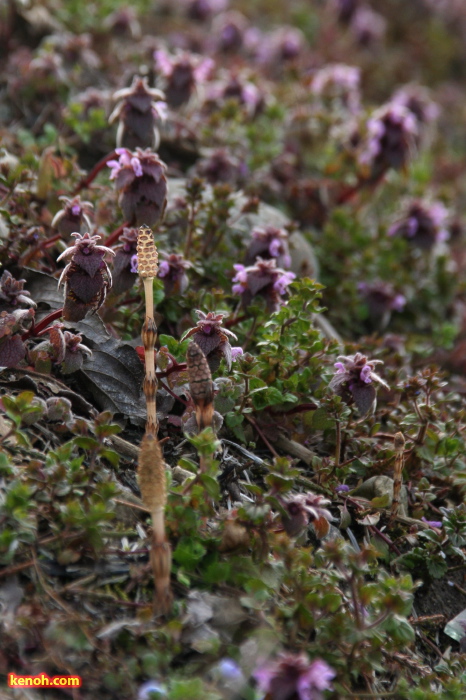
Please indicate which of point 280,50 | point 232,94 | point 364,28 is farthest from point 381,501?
point 364,28

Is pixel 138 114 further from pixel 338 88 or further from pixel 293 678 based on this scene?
pixel 338 88

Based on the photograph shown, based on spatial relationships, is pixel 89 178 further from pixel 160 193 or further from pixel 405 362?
pixel 405 362

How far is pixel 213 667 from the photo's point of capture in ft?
6.25

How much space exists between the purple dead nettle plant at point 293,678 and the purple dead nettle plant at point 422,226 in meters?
3.04

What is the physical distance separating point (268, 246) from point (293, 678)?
A: 1.87 meters

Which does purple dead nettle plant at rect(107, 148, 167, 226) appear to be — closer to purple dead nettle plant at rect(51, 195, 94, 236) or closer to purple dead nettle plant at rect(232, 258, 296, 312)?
purple dead nettle plant at rect(51, 195, 94, 236)

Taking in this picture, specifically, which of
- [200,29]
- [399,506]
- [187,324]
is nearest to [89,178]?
[187,324]

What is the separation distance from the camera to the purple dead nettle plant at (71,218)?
2869 millimetres

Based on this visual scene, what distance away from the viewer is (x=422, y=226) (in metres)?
4.32

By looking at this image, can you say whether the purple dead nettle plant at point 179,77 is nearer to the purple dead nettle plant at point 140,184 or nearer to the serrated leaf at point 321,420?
the purple dead nettle plant at point 140,184

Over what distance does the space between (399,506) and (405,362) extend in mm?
1133

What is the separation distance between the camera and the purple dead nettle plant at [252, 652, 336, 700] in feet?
5.86

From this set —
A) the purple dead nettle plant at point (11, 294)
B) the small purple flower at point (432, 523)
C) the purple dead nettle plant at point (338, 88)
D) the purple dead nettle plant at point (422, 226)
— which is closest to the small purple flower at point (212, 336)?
the purple dead nettle plant at point (11, 294)

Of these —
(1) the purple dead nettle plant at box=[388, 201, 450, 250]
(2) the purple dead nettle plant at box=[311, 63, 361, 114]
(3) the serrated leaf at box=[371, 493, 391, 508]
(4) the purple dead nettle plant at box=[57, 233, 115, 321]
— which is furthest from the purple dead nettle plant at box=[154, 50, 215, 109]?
(3) the serrated leaf at box=[371, 493, 391, 508]
